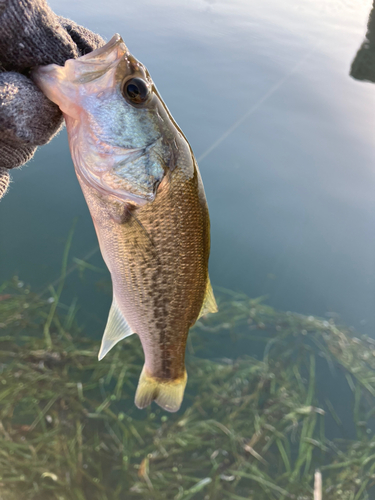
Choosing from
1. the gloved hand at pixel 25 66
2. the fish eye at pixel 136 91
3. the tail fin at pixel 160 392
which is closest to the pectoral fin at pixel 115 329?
the tail fin at pixel 160 392

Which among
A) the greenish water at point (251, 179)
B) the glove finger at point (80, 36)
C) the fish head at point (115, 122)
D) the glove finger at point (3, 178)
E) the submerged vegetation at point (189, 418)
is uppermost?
the glove finger at point (80, 36)

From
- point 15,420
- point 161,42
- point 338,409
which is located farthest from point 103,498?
point 161,42

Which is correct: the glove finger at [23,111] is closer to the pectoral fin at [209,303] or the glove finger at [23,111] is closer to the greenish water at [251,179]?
the pectoral fin at [209,303]

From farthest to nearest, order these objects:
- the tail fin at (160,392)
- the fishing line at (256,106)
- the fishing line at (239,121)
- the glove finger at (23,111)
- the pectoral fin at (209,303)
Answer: the fishing line at (256,106) → the fishing line at (239,121) → the tail fin at (160,392) → the pectoral fin at (209,303) → the glove finger at (23,111)

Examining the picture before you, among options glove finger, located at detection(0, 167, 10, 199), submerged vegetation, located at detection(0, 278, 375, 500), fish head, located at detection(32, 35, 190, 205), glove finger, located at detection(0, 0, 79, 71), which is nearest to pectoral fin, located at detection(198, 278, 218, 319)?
fish head, located at detection(32, 35, 190, 205)

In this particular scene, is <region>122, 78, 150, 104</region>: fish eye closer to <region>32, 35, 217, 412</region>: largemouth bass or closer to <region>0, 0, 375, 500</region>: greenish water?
<region>32, 35, 217, 412</region>: largemouth bass
